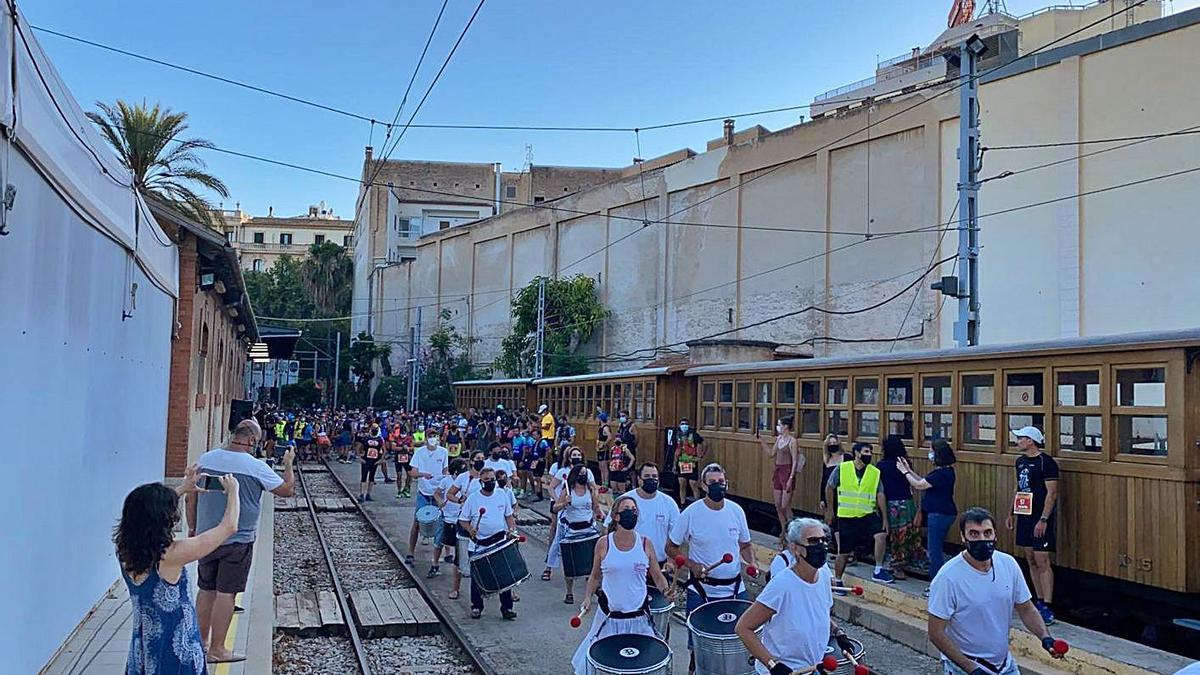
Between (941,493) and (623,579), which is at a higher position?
(941,493)

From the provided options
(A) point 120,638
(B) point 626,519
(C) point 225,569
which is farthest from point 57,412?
(B) point 626,519

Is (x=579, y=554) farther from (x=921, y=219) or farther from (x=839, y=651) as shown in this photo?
(x=921, y=219)

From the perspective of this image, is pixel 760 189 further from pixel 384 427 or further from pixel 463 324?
pixel 463 324

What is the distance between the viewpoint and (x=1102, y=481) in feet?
29.5

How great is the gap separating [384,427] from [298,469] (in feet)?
18.3

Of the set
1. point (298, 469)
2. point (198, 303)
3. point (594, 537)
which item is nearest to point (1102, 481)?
point (594, 537)

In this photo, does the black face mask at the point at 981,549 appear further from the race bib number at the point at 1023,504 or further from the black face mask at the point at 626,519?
the race bib number at the point at 1023,504

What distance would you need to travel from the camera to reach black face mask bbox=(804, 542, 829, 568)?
5172 mm

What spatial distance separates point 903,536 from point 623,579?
5360mm

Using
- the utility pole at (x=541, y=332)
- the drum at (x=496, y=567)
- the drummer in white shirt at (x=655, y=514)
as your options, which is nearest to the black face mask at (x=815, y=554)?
the drummer in white shirt at (x=655, y=514)

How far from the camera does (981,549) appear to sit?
5203mm

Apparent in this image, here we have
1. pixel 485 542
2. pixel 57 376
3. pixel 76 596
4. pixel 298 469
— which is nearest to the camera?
pixel 57 376

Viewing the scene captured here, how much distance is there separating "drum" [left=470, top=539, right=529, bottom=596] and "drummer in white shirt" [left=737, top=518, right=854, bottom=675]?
551cm

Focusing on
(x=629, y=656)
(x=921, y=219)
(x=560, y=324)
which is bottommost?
(x=629, y=656)
